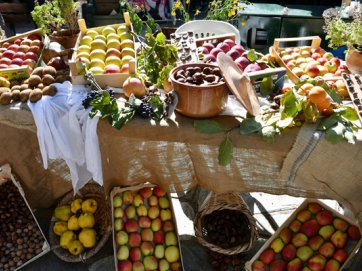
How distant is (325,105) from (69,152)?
1530mm

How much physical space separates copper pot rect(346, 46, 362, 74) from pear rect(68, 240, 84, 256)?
88.4 inches

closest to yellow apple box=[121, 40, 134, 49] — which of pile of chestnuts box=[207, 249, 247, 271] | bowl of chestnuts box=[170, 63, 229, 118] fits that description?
bowl of chestnuts box=[170, 63, 229, 118]

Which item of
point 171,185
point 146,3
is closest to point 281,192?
point 171,185

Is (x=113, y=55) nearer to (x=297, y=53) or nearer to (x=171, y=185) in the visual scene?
(x=171, y=185)

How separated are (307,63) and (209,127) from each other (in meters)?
1.08

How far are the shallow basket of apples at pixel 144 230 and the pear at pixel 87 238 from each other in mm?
245

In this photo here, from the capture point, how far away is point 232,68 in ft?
6.34

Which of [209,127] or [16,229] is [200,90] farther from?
[16,229]

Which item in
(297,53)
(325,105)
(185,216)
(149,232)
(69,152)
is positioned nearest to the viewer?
(325,105)

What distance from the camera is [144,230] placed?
92.9 inches

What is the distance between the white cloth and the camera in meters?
2.09

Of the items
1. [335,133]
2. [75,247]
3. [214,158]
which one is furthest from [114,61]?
[335,133]

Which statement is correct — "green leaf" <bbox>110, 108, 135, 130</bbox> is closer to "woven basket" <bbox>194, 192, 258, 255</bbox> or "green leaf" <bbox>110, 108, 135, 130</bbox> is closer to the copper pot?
"woven basket" <bbox>194, 192, 258, 255</bbox>

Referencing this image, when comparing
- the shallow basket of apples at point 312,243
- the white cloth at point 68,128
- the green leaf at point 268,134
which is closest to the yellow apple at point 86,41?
the white cloth at point 68,128
